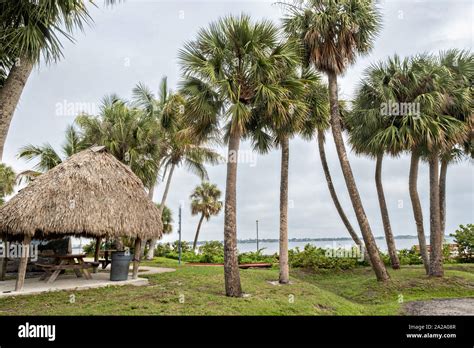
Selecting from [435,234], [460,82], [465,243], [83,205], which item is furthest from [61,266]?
[465,243]

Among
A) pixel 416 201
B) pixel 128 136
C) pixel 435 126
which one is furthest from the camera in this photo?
pixel 128 136

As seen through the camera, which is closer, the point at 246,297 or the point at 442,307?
the point at 246,297

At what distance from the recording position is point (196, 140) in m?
12.9

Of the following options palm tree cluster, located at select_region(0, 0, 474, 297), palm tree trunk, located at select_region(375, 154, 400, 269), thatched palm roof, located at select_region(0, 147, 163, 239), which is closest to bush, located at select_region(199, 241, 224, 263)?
palm tree cluster, located at select_region(0, 0, 474, 297)

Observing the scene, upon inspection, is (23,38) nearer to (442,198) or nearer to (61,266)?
(61,266)

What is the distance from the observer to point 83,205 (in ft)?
39.0

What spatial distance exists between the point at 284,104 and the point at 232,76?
1.84m

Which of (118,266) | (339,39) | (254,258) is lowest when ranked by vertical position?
(254,258)

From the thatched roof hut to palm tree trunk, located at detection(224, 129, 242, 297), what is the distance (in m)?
3.45

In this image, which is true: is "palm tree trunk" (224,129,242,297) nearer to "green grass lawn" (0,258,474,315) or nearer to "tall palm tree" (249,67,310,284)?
"green grass lawn" (0,258,474,315)

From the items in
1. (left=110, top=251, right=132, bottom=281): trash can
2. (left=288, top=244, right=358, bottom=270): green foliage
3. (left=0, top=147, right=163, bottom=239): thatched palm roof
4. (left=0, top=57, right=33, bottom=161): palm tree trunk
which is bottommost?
(left=288, top=244, right=358, bottom=270): green foliage

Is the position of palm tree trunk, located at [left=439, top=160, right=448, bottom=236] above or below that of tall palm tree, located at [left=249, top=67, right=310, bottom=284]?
below

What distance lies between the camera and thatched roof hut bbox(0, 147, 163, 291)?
36.3ft
